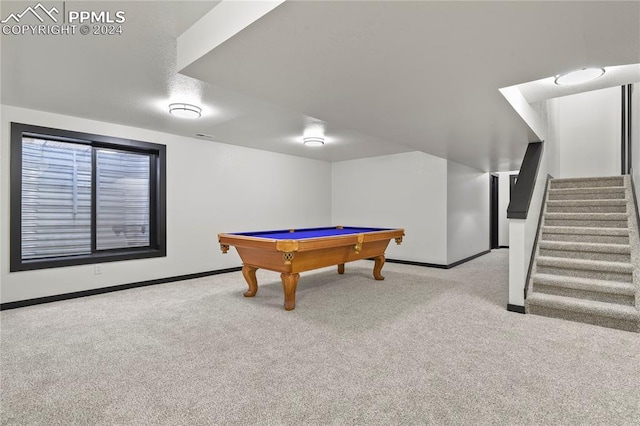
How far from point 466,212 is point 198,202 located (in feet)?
17.6

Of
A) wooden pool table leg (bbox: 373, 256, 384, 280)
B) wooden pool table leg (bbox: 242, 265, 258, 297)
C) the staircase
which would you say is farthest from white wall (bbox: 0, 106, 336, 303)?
the staircase

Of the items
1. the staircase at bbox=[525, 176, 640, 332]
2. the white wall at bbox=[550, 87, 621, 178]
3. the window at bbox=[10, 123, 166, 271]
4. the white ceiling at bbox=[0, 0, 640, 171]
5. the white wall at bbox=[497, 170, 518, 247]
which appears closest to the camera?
the white ceiling at bbox=[0, 0, 640, 171]

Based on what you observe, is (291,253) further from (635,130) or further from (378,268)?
(635,130)

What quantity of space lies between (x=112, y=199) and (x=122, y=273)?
1.08m

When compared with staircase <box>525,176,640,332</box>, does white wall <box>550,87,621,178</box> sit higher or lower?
higher

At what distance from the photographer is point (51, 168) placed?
3.87 meters

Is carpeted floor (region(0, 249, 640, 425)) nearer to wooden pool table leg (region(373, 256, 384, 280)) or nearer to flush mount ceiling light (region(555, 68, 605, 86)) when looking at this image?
wooden pool table leg (region(373, 256, 384, 280))

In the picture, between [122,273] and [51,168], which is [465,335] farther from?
[51,168]

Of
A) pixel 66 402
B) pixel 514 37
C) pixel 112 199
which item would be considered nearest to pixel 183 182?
pixel 112 199

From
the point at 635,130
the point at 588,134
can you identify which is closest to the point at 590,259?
the point at 635,130

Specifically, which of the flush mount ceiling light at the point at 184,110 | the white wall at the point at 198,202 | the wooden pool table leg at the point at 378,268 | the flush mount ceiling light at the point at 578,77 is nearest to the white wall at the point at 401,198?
the white wall at the point at 198,202

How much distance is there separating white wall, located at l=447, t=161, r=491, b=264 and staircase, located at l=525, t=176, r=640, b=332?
1677 millimetres

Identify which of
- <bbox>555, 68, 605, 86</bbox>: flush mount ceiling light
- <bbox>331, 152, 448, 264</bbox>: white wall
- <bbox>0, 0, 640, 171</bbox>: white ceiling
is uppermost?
→ <bbox>555, 68, 605, 86</bbox>: flush mount ceiling light

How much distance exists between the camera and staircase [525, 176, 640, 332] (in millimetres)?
2910
